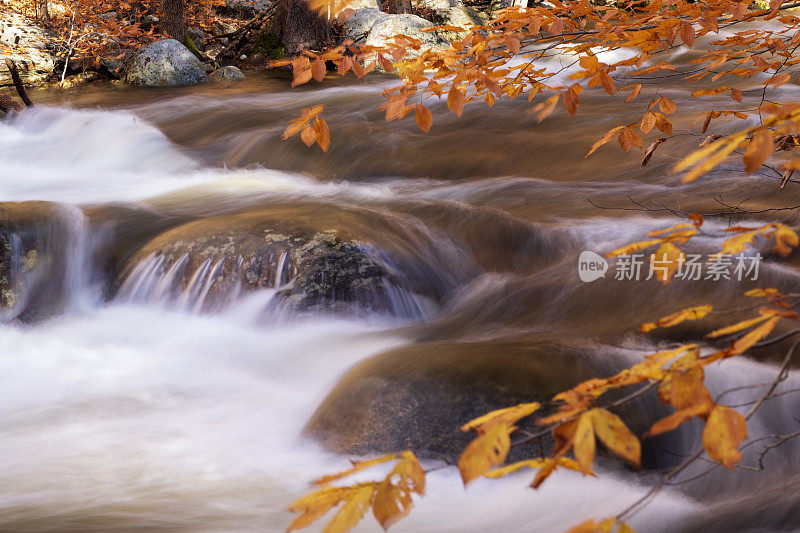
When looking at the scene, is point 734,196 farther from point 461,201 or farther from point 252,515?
point 252,515

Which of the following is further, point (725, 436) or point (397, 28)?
point (397, 28)

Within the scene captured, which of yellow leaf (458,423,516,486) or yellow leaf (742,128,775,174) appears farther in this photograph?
yellow leaf (742,128,775,174)

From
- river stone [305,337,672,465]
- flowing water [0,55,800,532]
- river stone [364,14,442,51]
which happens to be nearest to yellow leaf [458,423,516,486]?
flowing water [0,55,800,532]

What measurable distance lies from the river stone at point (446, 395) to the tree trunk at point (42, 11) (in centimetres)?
1356

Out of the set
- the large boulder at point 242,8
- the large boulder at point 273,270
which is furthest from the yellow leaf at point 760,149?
the large boulder at point 242,8

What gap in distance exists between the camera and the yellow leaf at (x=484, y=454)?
4.16ft

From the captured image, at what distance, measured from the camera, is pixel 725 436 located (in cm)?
121

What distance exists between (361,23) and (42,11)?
613 centimetres

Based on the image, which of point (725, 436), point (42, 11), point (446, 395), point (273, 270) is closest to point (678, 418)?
point (725, 436)

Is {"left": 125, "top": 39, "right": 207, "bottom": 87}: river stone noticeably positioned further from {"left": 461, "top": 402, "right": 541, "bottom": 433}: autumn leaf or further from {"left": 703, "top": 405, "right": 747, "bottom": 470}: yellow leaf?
{"left": 703, "top": 405, "right": 747, "bottom": 470}: yellow leaf

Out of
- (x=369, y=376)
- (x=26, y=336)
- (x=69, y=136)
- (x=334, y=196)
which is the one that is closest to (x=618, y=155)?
(x=334, y=196)

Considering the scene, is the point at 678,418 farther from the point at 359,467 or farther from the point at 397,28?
the point at 397,28

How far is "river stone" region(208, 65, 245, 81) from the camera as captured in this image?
12305 mm

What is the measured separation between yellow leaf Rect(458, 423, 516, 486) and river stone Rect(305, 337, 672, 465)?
1.62 meters
